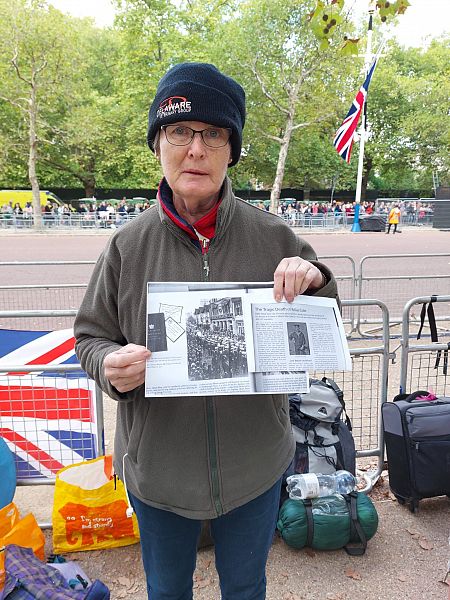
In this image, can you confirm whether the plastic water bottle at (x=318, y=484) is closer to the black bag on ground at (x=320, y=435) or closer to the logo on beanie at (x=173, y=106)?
the black bag on ground at (x=320, y=435)

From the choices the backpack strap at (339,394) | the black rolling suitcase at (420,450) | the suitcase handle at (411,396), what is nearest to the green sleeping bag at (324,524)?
the black rolling suitcase at (420,450)

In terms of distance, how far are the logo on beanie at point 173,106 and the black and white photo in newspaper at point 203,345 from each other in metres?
0.54

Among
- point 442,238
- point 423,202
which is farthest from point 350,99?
point 442,238

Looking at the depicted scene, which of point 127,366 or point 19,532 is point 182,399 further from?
point 19,532

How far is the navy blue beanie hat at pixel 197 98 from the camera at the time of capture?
1524 mm

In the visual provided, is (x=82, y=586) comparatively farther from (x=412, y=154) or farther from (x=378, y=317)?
(x=412, y=154)

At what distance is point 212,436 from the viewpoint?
1645mm

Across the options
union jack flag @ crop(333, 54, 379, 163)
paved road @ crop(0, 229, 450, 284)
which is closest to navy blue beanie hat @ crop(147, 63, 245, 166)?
paved road @ crop(0, 229, 450, 284)

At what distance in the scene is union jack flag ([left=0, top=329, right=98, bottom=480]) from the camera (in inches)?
130

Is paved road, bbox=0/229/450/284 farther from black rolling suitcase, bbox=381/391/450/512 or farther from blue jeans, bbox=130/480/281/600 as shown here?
blue jeans, bbox=130/480/281/600

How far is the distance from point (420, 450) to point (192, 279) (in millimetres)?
2280

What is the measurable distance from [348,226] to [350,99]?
8672mm

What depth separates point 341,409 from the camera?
11.2ft

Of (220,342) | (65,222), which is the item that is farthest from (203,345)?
(65,222)
